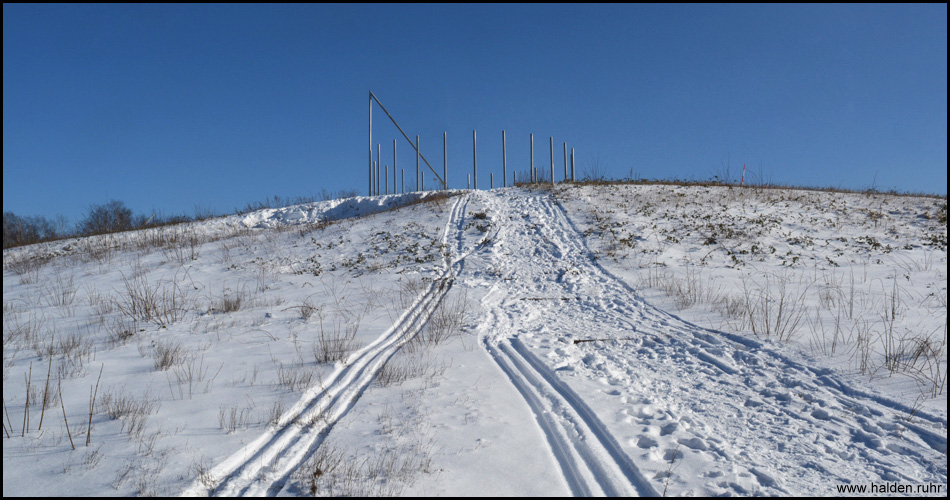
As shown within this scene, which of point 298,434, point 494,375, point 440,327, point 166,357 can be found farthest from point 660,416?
point 166,357

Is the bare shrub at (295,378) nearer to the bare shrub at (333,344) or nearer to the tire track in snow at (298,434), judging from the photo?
the tire track in snow at (298,434)

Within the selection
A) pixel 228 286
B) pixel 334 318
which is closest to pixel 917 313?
pixel 334 318

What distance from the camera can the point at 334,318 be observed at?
6859 millimetres

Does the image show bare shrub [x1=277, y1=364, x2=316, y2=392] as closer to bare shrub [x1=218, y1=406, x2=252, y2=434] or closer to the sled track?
bare shrub [x1=218, y1=406, x2=252, y2=434]

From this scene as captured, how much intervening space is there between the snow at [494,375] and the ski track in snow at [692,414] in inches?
0.9

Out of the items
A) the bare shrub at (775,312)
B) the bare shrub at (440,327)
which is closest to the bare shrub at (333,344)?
the bare shrub at (440,327)

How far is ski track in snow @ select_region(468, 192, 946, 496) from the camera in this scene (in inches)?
105

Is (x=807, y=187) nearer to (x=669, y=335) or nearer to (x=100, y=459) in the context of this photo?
(x=669, y=335)

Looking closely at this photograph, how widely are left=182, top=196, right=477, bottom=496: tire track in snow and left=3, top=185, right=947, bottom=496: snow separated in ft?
0.06

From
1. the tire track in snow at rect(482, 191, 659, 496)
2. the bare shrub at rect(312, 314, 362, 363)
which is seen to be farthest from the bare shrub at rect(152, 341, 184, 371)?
the tire track in snow at rect(482, 191, 659, 496)

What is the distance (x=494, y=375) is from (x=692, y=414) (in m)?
1.79

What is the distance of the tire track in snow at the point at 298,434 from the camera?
258 cm

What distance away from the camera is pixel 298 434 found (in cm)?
315

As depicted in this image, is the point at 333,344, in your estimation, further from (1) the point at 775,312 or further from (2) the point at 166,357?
(1) the point at 775,312
